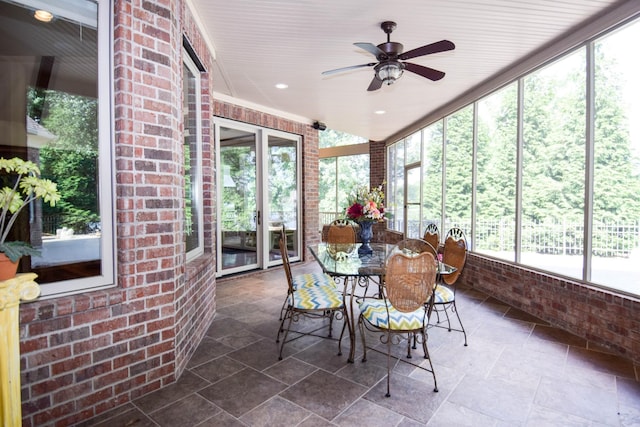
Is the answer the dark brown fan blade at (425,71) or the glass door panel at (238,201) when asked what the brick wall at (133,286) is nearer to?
the dark brown fan blade at (425,71)

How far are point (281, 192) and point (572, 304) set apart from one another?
175 inches

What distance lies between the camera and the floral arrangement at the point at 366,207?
333 cm

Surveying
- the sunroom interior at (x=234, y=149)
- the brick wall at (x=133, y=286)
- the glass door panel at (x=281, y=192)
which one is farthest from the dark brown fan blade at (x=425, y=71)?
the glass door panel at (x=281, y=192)

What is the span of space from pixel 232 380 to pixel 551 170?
3.59m

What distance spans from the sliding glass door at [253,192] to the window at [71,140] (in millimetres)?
2982

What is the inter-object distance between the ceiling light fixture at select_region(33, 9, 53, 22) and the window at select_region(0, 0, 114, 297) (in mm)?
21

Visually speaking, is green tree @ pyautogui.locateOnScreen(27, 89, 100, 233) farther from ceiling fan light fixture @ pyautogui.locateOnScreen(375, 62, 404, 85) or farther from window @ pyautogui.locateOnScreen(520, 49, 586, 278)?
window @ pyautogui.locateOnScreen(520, 49, 586, 278)

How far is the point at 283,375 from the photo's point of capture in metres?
2.35

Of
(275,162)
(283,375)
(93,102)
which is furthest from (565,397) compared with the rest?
(275,162)

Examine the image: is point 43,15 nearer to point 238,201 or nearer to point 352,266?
point 352,266

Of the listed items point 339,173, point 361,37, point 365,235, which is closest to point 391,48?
point 361,37

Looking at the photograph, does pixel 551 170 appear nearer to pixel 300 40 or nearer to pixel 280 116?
pixel 300 40

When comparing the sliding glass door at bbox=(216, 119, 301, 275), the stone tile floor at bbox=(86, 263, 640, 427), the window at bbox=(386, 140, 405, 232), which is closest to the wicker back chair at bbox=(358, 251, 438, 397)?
the stone tile floor at bbox=(86, 263, 640, 427)

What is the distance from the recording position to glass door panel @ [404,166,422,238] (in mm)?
6703
